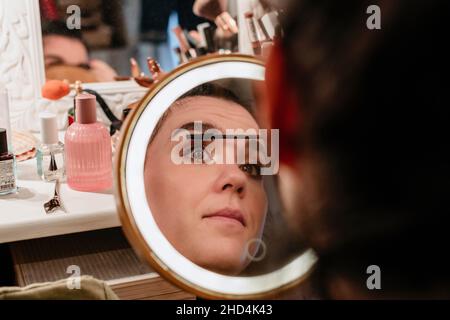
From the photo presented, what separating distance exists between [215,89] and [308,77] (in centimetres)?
9

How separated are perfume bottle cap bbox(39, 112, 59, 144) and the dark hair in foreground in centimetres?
62

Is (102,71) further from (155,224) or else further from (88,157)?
(155,224)

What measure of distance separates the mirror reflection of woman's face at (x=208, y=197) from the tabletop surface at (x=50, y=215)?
1.06ft

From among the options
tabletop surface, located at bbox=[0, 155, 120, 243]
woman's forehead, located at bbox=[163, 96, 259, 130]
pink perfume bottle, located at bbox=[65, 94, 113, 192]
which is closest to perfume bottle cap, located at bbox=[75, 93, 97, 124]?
pink perfume bottle, located at bbox=[65, 94, 113, 192]

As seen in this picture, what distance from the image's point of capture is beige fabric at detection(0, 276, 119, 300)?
53cm

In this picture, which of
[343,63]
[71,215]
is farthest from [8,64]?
[343,63]

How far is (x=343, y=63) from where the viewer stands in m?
0.56

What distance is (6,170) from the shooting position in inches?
38.7

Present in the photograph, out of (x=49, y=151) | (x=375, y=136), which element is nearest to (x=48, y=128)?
(x=49, y=151)

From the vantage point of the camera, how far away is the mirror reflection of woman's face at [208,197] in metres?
0.58

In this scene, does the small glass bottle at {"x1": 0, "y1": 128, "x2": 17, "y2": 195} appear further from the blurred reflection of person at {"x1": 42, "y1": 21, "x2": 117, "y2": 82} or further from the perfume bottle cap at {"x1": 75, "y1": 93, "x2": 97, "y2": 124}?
the blurred reflection of person at {"x1": 42, "y1": 21, "x2": 117, "y2": 82}

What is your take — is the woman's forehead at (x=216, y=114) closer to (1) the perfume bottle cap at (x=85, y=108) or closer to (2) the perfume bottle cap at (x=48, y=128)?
(1) the perfume bottle cap at (x=85, y=108)

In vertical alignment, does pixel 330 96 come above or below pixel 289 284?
above

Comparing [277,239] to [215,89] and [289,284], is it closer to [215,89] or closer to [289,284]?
[289,284]
